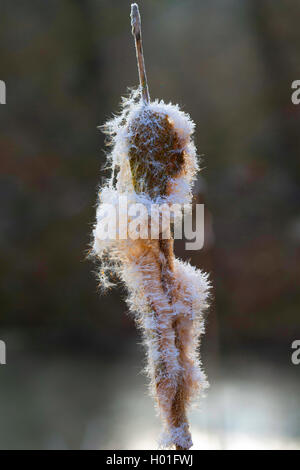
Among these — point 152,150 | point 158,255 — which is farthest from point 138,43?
point 158,255

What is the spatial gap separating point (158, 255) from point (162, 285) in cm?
3

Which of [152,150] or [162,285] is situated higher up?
[152,150]

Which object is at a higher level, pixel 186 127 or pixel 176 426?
pixel 186 127

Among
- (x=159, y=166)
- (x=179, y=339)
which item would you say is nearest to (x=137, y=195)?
(x=159, y=166)

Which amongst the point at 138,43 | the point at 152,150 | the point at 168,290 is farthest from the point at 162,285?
the point at 138,43

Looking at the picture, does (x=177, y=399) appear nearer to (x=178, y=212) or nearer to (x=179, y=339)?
(x=179, y=339)

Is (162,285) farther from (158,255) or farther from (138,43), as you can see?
(138,43)

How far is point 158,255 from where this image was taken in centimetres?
45

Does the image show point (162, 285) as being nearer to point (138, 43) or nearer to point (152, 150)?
point (152, 150)

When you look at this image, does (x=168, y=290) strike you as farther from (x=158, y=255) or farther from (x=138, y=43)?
(x=138, y=43)

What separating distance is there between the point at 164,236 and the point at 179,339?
11 cm

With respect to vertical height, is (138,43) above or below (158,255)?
above

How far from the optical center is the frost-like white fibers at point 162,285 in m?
0.44

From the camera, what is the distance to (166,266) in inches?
17.7
